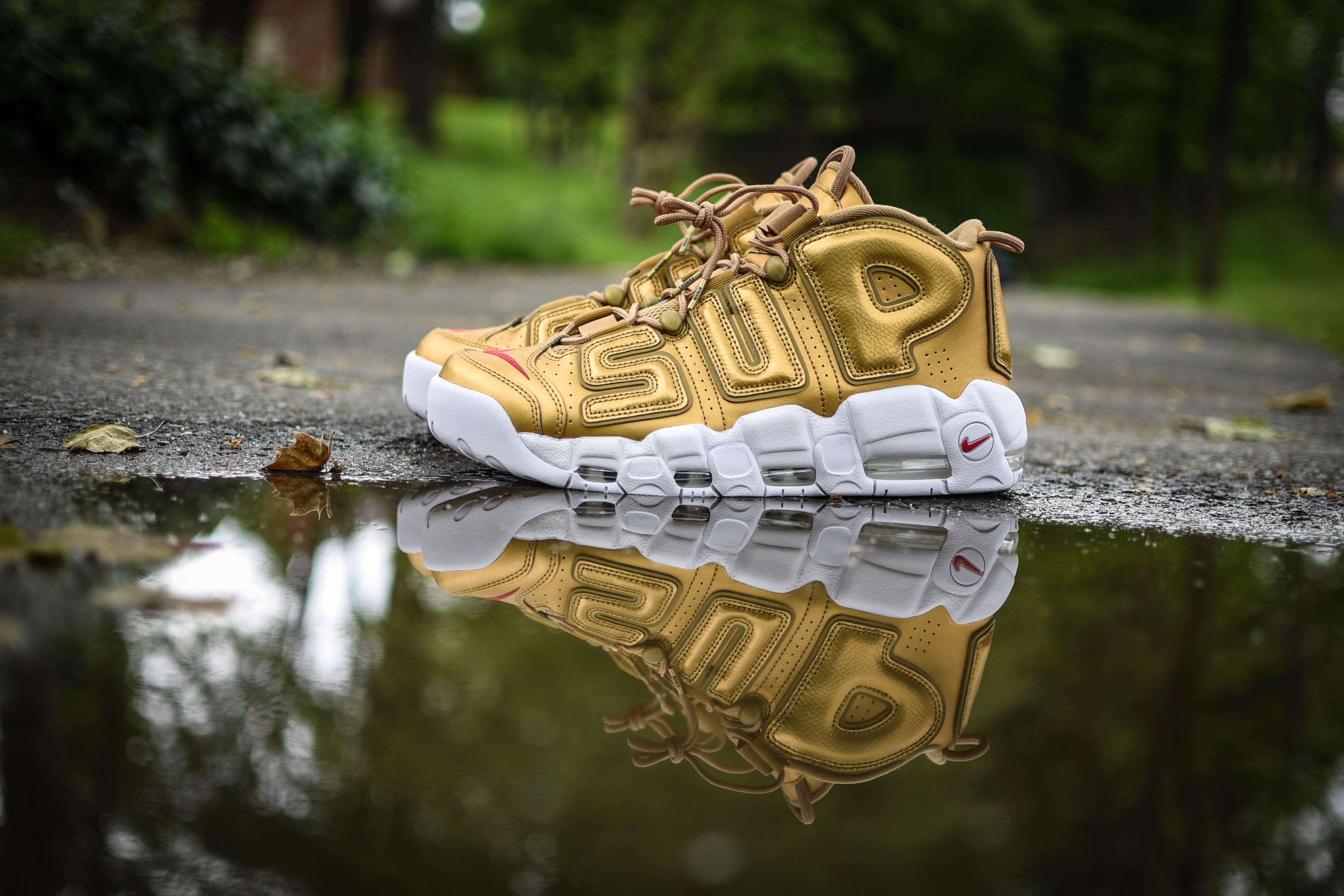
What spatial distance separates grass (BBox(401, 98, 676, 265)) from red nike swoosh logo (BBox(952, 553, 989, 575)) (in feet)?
5.38

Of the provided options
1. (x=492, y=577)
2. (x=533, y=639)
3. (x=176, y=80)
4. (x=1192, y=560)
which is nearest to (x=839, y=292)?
(x=1192, y=560)

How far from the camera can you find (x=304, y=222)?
7070 mm

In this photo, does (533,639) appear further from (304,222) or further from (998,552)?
(304,222)

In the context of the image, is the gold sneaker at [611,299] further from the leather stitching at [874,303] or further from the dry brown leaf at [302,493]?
the dry brown leaf at [302,493]

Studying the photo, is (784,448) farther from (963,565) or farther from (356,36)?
(356,36)

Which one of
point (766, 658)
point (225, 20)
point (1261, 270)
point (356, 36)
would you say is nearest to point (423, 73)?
point (356, 36)

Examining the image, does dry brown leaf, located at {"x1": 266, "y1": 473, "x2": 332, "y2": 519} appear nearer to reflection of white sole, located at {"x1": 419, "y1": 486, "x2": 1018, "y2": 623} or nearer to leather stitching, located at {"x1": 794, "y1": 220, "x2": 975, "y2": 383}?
reflection of white sole, located at {"x1": 419, "y1": 486, "x2": 1018, "y2": 623}

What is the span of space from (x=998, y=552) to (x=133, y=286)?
4.35 metres

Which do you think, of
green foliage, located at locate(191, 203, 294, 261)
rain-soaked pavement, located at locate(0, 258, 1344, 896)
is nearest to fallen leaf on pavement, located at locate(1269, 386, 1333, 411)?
rain-soaked pavement, located at locate(0, 258, 1344, 896)

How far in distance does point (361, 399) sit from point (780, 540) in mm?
1437

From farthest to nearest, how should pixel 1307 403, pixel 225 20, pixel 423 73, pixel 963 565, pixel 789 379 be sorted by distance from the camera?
pixel 423 73, pixel 225 20, pixel 1307 403, pixel 789 379, pixel 963 565

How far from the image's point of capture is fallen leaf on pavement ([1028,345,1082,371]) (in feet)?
14.8

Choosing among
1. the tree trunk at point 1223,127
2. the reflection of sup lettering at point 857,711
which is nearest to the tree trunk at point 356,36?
the tree trunk at point 1223,127

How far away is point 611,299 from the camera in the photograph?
2.03 metres
